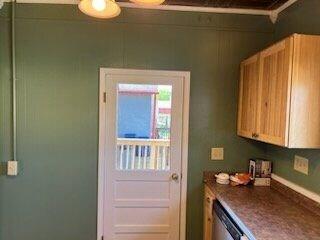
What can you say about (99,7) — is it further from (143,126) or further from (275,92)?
(143,126)

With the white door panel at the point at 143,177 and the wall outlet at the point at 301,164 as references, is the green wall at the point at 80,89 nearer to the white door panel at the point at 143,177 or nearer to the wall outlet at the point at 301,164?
the white door panel at the point at 143,177

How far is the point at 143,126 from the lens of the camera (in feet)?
9.55

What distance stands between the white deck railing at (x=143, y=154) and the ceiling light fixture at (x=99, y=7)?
1528 mm

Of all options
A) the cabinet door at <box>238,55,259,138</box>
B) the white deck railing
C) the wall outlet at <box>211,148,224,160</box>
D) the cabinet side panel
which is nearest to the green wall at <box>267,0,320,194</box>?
the cabinet side panel

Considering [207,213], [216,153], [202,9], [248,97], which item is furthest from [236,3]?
[207,213]

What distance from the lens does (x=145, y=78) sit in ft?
9.43

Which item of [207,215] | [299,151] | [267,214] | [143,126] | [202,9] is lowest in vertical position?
[207,215]

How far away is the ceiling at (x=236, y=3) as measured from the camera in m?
2.73

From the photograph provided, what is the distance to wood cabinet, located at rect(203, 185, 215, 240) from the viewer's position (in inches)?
104

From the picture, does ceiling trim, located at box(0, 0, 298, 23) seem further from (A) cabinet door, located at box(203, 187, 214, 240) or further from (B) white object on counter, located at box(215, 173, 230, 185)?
(A) cabinet door, located at box(203, 187, 214, 240)

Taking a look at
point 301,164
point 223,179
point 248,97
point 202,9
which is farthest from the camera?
point 202,9

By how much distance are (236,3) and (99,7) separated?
5.63 feet

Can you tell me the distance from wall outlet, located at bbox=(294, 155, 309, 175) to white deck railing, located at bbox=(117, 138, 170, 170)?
1.16m

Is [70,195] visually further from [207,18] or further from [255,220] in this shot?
[207,18]
